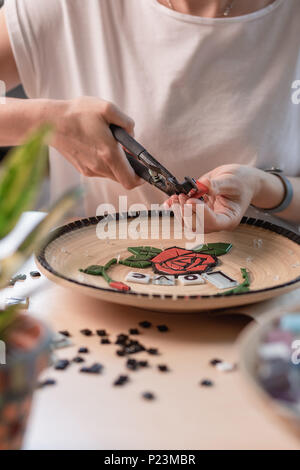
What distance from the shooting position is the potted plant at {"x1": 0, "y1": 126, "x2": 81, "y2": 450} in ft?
1.19

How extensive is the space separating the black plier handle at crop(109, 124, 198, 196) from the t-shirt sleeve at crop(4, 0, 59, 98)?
15.7 inches

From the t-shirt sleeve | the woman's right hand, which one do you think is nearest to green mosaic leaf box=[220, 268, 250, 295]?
the woman's right hand

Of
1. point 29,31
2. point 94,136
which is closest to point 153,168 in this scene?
point 94,136

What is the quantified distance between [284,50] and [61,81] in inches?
20.9

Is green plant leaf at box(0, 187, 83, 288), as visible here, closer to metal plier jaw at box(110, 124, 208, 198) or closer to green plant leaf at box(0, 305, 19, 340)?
green plant leaf at box(0, 305, 19, 340)

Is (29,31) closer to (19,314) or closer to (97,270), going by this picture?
(97,270)

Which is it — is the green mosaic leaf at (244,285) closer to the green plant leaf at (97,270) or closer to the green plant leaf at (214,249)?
the green plant leaf at (214,249)

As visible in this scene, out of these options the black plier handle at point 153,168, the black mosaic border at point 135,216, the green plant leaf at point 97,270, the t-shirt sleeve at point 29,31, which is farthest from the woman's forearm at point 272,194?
the t-shirt sleeve at point 29,31

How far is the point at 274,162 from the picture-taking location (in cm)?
122

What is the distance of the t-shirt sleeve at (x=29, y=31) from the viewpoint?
1.12 m

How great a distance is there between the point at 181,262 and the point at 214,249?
3.0 inches

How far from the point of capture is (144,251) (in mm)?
855

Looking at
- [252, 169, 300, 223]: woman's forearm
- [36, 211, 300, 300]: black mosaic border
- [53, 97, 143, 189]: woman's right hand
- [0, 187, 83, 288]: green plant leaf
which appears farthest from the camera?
[252, 169, 300, 223]: woman's forearm
